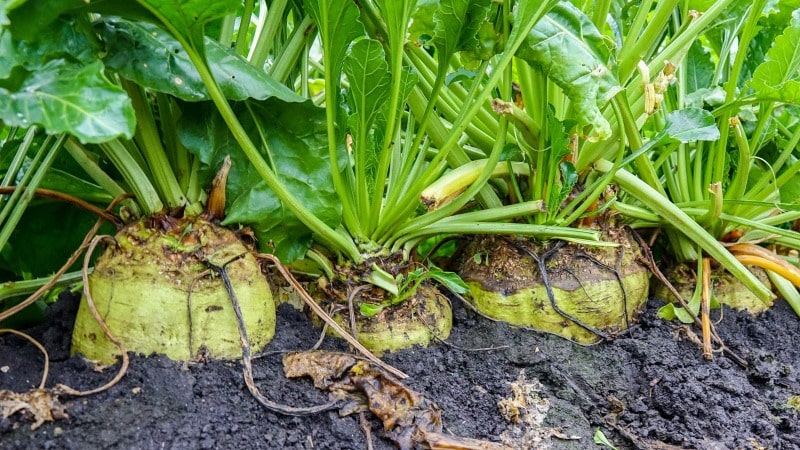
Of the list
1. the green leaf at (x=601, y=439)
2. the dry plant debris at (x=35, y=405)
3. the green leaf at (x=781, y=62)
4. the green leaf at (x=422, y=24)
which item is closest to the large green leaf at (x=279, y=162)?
the green leaf at (x=422, y=24)

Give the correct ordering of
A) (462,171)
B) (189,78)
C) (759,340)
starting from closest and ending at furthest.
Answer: (189,78) → (462,171) → (759,340)

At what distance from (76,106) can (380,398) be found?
568 millimetres

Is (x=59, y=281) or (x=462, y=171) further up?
(x=462, y=171)

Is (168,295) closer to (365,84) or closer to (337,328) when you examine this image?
(337,328)

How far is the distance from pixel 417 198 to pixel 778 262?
859mm

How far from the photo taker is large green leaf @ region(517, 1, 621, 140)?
3.15ft

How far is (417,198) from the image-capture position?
43.6 inches

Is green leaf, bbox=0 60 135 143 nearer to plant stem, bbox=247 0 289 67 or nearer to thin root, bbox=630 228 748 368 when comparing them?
plant stem, bbox=247 0 289 67

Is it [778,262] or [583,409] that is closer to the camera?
[583,409]

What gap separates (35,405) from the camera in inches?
32.3

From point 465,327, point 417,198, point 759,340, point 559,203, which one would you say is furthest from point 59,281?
point 759,340

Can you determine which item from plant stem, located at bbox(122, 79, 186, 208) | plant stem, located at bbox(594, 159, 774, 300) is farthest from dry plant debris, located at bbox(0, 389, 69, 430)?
plant stem, located at bbox(594, 159, 774, 300)

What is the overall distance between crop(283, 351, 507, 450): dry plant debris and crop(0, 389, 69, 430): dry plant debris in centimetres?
32

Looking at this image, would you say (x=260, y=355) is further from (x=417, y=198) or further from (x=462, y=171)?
(x=462, y=171)
